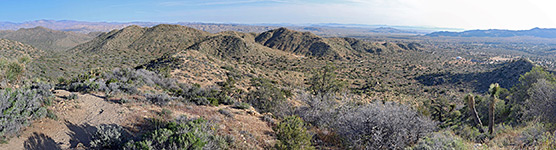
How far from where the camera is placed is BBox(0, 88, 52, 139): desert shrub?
5.14m

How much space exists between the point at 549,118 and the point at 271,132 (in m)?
10.5

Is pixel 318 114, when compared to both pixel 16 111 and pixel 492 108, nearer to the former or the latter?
pixel 492 108

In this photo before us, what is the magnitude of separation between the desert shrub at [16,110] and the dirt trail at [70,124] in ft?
0.60

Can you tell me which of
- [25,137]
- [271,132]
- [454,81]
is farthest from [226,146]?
[454,81]

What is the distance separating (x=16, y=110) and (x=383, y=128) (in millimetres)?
8951

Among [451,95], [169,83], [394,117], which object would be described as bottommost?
[451,95]

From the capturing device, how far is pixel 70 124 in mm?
6426

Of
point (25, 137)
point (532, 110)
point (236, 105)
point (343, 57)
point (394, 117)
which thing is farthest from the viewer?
point (343, 57)

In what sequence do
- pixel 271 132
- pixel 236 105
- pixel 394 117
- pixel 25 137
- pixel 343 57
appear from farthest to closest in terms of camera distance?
1. pixel 343 57
2. pixel 236 105
3. pixel 271 132
4. pixel 394 117
5. pixel 25 137

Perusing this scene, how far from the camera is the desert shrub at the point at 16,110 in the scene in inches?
203

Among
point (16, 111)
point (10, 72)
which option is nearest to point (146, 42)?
point (10, 72)

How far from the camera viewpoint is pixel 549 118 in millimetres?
9578

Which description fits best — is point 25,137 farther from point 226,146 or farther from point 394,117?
point 394,117

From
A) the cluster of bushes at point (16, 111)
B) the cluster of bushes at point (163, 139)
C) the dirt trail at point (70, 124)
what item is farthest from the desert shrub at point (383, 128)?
the cluster of bushes at point (16, 111)
